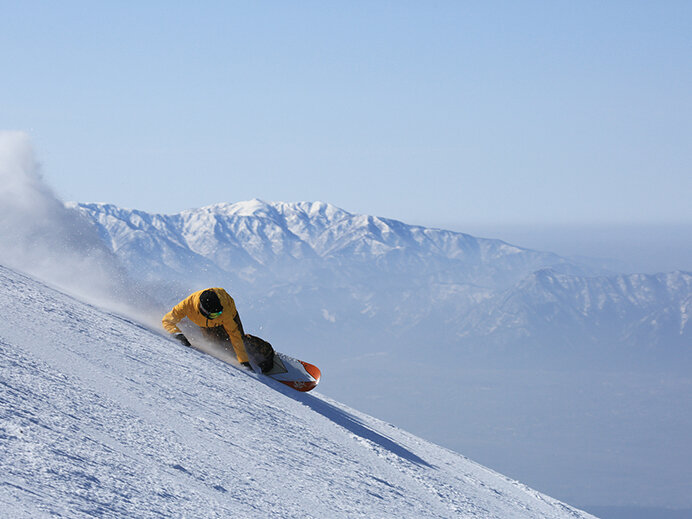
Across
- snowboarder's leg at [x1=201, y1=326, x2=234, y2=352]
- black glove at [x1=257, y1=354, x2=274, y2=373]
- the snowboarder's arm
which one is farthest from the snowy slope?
snowboarder's leg at [x1=201, y1=326, x2=234, y2=352]

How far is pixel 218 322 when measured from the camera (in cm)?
1281

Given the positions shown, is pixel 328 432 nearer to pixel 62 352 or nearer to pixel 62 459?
pixel 62 352

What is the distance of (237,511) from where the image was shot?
18.8 feet

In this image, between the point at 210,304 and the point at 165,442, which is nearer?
the point at 165,442

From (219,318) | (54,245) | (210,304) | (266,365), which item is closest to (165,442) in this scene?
(210,304)

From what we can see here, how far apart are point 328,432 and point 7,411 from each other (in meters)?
6.07

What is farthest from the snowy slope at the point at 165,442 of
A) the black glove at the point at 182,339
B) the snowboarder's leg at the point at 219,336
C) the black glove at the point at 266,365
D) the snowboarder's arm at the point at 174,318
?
the snowboarder's leg at the point at 219,336

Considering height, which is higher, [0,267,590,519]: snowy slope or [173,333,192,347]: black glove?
[173,333,192,347]: black glove

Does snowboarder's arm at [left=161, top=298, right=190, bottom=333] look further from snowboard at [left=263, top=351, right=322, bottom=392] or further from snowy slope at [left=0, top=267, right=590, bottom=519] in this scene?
snowboard at [left=263, top=351, right=322, bottom=392]

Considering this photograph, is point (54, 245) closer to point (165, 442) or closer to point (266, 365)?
point (266, 365)

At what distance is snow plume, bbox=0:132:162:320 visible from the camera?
1641 cm

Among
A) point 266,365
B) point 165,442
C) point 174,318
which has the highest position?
point 174,318

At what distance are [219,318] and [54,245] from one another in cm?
733

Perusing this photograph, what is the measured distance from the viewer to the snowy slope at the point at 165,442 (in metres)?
5.07
